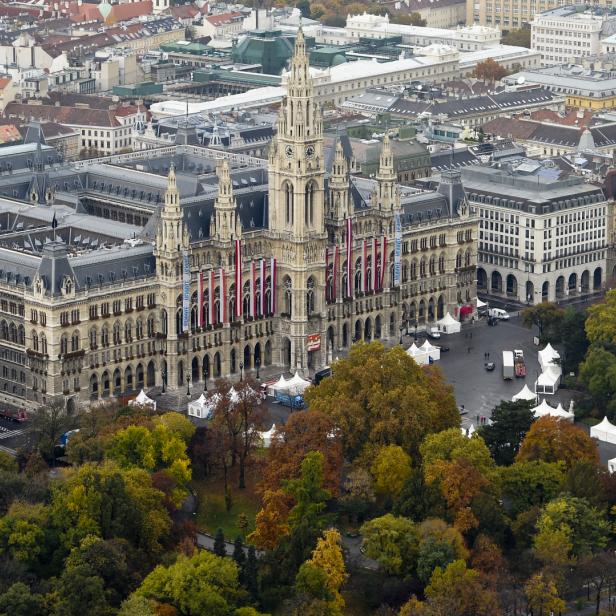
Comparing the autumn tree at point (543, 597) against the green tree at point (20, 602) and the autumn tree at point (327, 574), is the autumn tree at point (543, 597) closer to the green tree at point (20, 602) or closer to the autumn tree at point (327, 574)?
the autumn tree at point (327, 574)

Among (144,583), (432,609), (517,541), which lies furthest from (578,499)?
(144,583)

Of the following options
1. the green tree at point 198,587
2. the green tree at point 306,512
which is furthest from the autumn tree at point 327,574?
the green tree at point 198,587

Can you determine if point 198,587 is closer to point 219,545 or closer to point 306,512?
point 219,545

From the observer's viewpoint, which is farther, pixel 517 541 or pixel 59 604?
pixel 517 541

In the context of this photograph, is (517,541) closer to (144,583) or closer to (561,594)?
(561,594)

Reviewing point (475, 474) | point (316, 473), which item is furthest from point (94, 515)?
point (475, 474)

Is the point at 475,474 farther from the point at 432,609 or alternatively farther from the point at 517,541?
the point at 432,609
